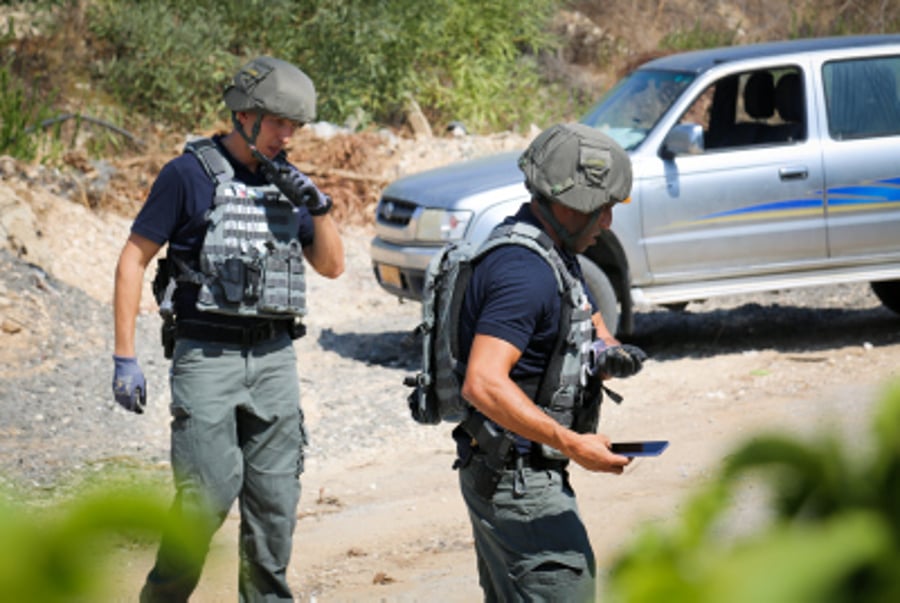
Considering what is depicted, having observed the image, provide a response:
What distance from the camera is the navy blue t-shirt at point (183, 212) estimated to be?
4.16m

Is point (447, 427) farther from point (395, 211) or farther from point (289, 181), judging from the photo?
point (289, 181)

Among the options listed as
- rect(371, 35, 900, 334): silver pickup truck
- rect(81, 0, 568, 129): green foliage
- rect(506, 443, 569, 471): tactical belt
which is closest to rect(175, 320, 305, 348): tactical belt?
rect(506, 443, 569, 471): tactical belt

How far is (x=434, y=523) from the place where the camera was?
20.4ft

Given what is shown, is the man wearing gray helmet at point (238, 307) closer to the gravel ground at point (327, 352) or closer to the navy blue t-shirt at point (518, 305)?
the navy blue t-shirt at point (518, 305)

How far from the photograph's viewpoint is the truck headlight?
27.0 ft

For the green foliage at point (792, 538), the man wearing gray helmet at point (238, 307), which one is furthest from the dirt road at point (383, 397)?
the green foliage at point (792, 538)

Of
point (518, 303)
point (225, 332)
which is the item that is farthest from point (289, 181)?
point (518, 303)

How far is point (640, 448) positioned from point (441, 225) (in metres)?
5.37

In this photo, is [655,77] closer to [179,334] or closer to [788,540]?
[179,334]

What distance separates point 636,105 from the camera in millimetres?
8914

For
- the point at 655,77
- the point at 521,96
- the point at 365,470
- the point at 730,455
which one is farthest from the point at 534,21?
the point at 730,455

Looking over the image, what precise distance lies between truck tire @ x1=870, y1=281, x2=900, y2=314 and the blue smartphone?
726cm

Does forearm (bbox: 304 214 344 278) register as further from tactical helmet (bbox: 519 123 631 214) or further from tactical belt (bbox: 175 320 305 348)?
tactical helmet (bbox: 519 123 631 214)

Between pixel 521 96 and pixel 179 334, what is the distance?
44.2 ft
